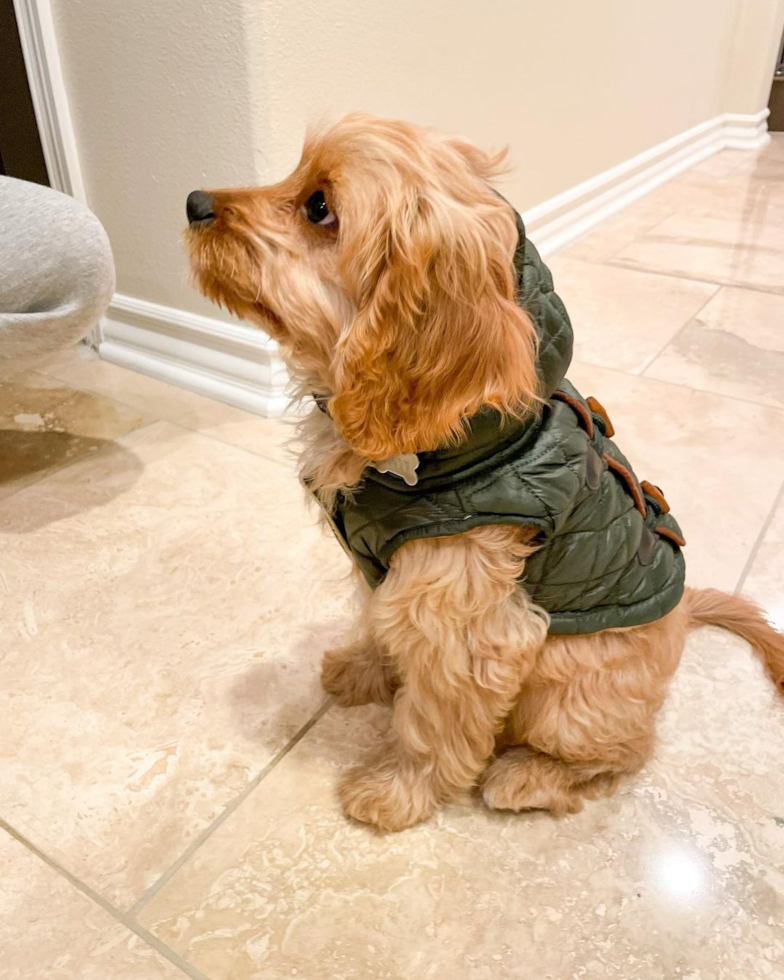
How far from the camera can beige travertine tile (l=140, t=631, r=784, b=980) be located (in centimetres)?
85

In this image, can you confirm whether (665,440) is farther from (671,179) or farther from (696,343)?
(671,179)

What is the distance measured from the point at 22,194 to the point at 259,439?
63cm

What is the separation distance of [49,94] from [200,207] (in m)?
1.24

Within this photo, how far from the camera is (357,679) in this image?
1.15 metres

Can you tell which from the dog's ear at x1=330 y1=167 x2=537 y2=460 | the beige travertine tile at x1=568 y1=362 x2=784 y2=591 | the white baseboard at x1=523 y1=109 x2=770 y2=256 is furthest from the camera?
the white baseboard at x1=523 y1=109 x2=770 y2=256

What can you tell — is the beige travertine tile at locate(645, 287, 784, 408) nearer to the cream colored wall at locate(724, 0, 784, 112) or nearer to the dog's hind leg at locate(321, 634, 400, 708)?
the dog's hind leg at locate(321, 634, 400, 708)

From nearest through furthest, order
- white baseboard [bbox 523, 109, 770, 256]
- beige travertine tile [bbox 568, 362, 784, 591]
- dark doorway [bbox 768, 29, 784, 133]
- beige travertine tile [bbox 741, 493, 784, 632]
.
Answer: beige travertine tile [bbox 741, 493, 784, 632]
beige travertine tile [bbox 568, 362, 784, 591]
white baseboard [bbox 523, 109, 770, 256]
dark doorway [bbox 768, 29, 784, 133]

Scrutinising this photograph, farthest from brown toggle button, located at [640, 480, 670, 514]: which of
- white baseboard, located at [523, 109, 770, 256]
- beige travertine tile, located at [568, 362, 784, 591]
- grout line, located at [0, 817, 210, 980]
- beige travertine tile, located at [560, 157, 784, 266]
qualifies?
beige travertine tile, located at [560, 157, 784, 266]

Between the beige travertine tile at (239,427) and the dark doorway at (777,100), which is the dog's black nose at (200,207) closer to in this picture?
the beige travertine tile at (239,427)

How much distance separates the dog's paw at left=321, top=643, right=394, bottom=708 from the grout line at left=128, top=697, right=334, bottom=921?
0.02 meters

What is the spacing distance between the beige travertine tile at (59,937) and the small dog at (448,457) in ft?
0.93

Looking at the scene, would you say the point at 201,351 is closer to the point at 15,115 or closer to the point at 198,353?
the point at 198,353

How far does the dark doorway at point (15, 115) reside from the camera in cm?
179

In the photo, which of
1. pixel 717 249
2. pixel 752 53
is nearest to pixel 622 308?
pixel 717 249
